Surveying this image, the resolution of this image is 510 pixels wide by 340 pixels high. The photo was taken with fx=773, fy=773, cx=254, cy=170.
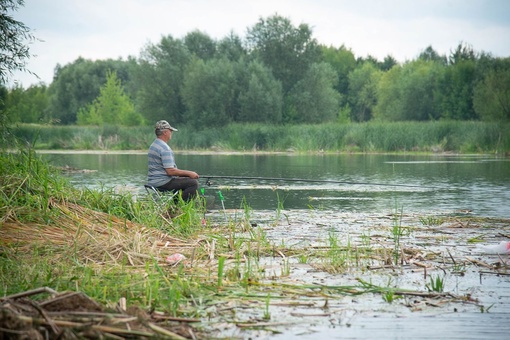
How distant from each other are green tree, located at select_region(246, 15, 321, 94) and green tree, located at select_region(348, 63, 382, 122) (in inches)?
1220

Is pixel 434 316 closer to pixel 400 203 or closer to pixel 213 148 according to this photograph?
pixel 400 203

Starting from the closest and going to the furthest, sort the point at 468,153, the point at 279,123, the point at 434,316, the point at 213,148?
the point at 434,316 < the point at 468,153 < the point at 213,148 < the point at 279,123

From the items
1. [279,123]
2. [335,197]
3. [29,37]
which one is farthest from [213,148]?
[29,37]

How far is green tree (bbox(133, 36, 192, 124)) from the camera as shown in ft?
196

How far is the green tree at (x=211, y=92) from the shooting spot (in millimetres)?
55656

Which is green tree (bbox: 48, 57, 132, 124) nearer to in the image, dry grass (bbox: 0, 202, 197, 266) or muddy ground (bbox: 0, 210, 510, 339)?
dry grass (bbox: 0, 202, 197, 266)

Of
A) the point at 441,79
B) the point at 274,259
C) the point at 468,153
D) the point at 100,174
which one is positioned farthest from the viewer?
the point at 441,79

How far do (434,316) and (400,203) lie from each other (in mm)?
9589

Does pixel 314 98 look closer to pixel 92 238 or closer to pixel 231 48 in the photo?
pixel 231 48

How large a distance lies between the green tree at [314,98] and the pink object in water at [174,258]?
5223 cm

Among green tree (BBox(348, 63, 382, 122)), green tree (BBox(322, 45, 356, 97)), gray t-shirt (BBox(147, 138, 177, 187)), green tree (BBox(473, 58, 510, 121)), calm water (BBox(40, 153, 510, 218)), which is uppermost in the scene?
green tree (BBox(322, 45, 356, 97))

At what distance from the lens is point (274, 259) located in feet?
27.1

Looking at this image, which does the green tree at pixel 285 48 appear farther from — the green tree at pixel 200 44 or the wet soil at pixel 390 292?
the wet soil at pixel 390 292

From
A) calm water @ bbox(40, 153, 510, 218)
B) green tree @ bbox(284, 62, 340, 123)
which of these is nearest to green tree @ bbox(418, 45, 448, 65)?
green tree @ bbox(284, 62, 340, 123)
